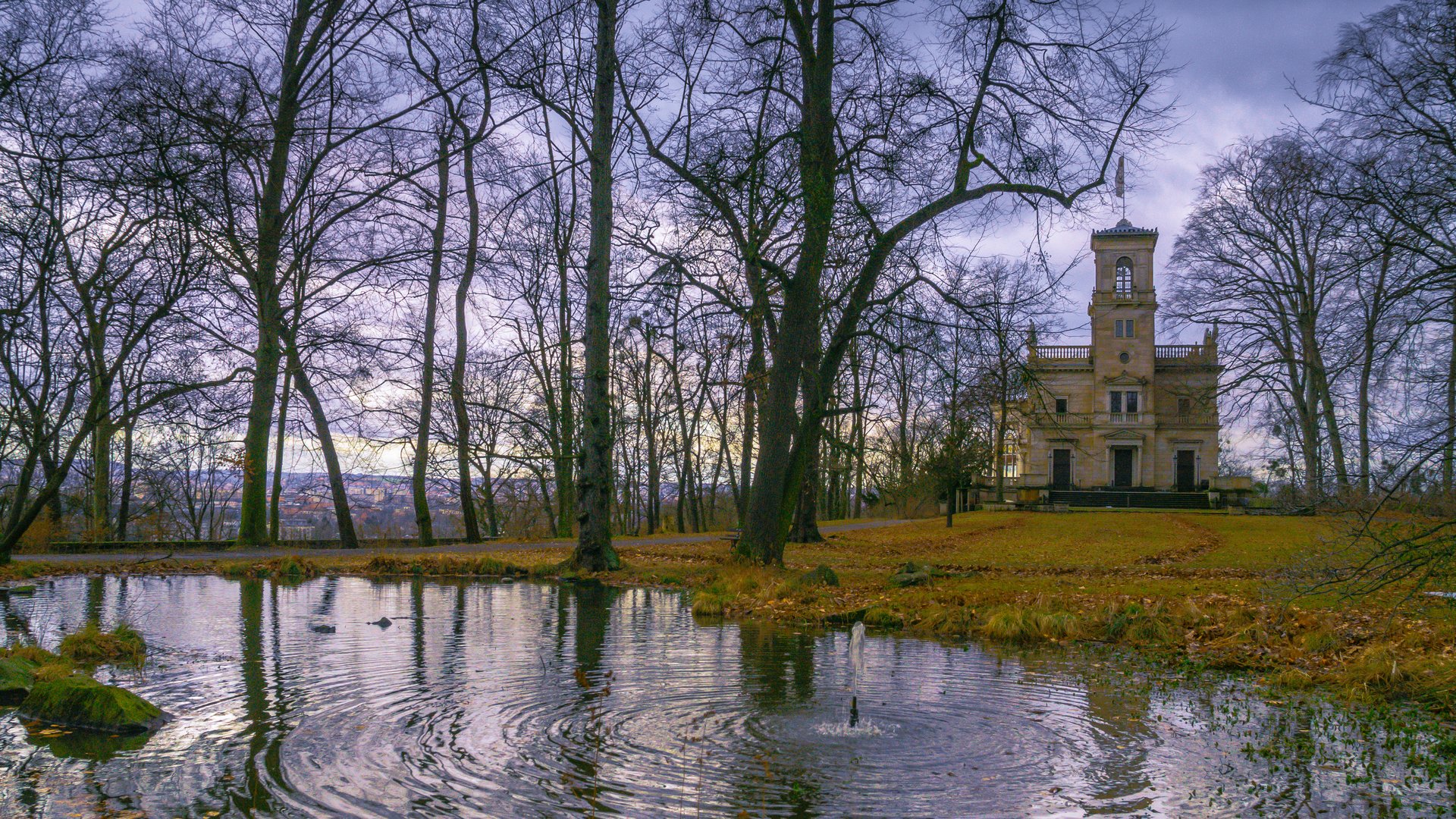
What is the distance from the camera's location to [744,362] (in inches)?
749

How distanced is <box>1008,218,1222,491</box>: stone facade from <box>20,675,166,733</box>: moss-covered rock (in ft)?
201

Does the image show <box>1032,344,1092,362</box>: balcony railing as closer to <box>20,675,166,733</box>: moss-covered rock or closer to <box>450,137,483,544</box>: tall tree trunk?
<box>450,137,483,544</box>: tall tree trunk

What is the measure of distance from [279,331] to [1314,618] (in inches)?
809

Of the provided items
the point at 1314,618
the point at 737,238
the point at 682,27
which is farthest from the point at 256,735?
the point at 682,27

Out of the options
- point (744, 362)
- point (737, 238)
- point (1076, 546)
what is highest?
point (737, 238)

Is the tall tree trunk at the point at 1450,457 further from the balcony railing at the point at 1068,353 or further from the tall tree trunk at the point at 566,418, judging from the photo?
the balcony railing at the point at 1068,353

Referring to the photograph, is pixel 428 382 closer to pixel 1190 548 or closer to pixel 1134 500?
pixel 1190 548

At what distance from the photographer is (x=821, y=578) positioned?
15.2 meters

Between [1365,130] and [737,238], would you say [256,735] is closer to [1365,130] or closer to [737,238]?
[1365,130]

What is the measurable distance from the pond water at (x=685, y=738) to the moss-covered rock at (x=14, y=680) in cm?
65

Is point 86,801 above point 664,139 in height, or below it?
below

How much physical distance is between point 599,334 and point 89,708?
1147cm

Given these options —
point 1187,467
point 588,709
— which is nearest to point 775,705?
point 588,709

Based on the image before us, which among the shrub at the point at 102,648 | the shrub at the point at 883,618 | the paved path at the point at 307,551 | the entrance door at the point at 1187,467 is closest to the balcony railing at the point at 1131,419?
the entrance door at the point at 1187,467
